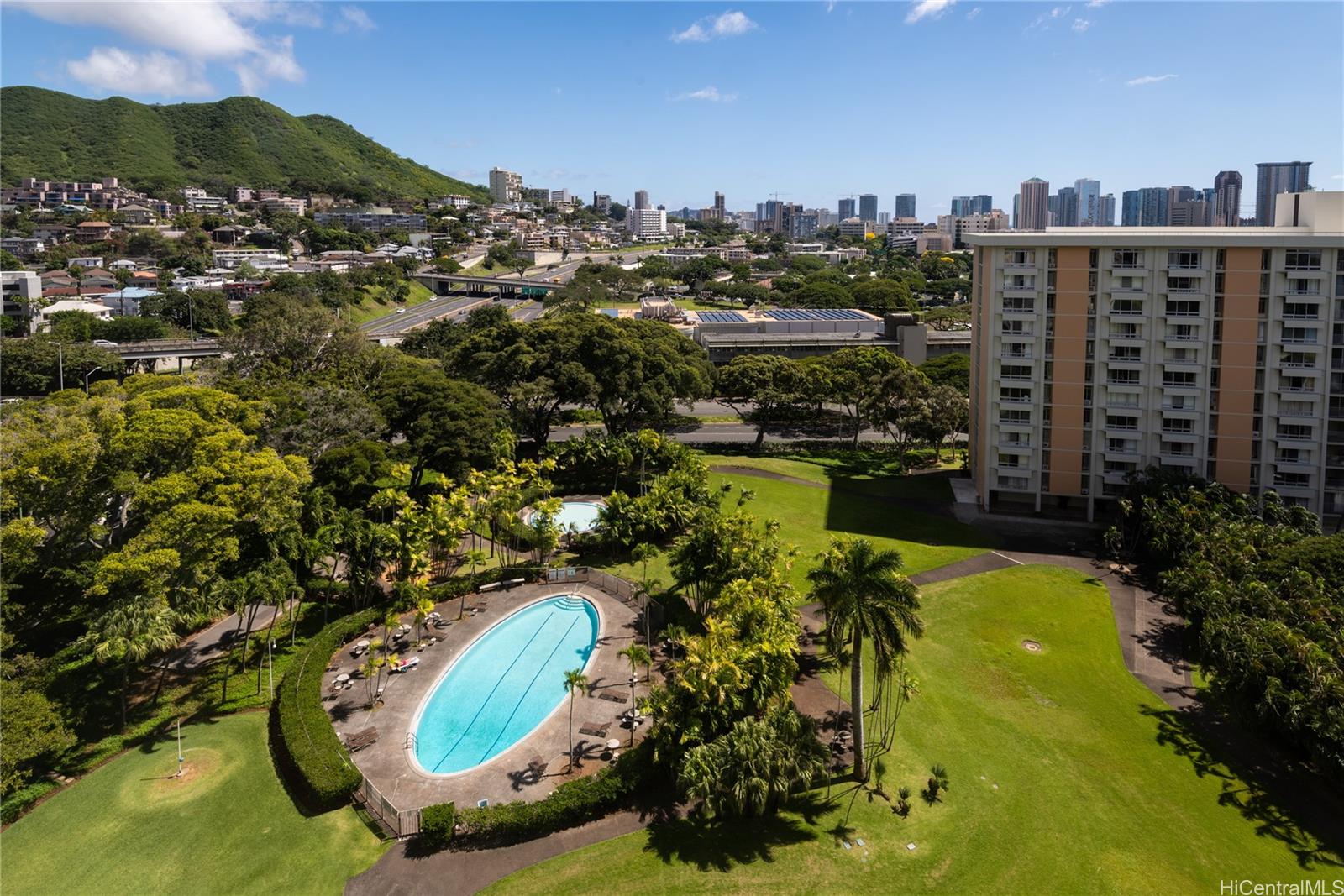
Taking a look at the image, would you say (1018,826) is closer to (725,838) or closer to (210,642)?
(725,838)

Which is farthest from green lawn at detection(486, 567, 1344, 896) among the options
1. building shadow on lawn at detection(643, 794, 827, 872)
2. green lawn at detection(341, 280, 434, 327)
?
green lawn at detection(341, 280, 434, 327)

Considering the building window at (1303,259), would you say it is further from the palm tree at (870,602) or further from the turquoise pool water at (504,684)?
the turquoise pool water at (504,684)

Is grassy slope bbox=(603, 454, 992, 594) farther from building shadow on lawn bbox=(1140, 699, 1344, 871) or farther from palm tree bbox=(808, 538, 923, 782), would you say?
building shadow on lawn bbox=(1140, 699, 1344, 871)

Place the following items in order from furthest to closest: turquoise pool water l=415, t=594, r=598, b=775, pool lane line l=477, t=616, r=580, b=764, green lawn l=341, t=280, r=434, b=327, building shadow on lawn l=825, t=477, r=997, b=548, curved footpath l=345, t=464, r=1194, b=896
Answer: green lawn l=341, t=280, r=434, b=327, building shadow on lawn l=825, t=477, r=997, b=548, pool lane line l=477, t=616, r=580, b=764, turquoise pool water l=415, t=594, r=598, b=775, curved footpath l=345, t=464, r=1194, b=896

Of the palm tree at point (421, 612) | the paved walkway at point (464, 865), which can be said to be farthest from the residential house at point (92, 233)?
the paved walkway at point (464, 865)

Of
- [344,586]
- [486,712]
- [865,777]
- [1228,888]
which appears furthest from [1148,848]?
[344,586]

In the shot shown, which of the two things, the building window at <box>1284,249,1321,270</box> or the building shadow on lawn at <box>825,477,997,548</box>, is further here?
the building shadow on lawn at <box>825,477,997,548</box>

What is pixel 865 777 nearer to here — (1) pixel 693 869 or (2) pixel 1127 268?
(1) pixel 693 869
